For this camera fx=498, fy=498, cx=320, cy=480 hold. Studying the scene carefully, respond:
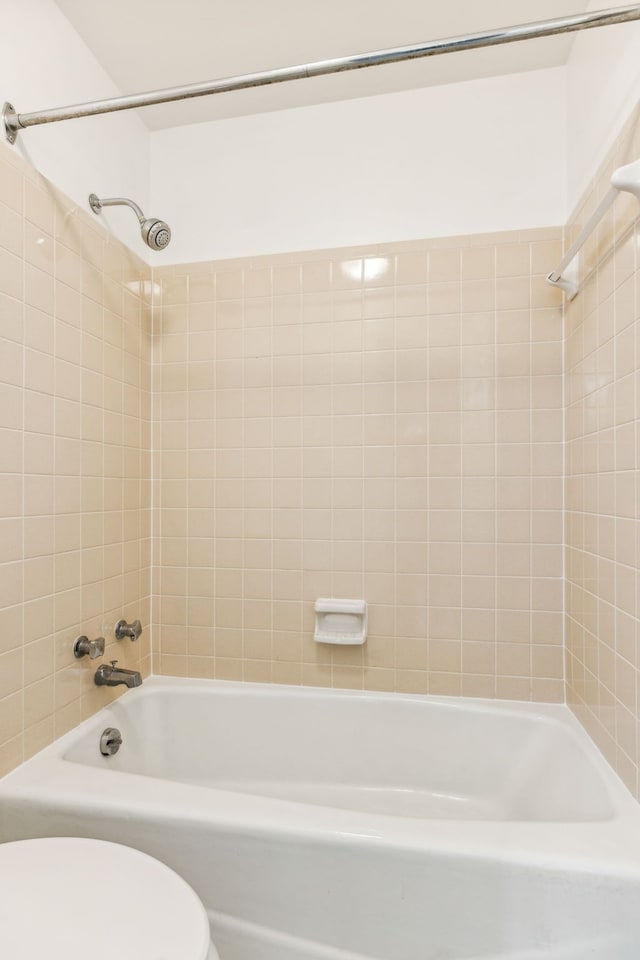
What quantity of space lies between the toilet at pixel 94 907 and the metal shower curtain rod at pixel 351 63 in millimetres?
1585

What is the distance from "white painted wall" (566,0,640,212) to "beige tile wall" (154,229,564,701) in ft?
0.78

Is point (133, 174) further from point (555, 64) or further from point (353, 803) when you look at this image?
point (353, 803)

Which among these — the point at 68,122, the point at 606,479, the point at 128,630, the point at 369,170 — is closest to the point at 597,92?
the point at 369,170

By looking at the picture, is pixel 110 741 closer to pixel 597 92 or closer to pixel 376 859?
pixel 376 859

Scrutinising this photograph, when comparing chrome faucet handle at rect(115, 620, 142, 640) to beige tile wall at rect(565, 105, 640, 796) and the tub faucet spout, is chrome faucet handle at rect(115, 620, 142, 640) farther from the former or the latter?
beige tile wall at rect(565, 105, 640, 796)

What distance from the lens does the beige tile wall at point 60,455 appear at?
4.14ft

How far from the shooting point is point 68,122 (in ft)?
4.93

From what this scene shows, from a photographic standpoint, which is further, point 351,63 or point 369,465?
point 369,465

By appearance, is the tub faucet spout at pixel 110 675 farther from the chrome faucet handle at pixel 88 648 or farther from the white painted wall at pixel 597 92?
the white painted wall at pixel 597 92

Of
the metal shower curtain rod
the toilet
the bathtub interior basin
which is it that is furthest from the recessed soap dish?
the metal shower curtain rod

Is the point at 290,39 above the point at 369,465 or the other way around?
above

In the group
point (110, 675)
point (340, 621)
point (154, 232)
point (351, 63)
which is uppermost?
point (351, 63)

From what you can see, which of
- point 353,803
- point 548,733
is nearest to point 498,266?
point 548,733

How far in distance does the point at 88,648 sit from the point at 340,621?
823 millimetres
